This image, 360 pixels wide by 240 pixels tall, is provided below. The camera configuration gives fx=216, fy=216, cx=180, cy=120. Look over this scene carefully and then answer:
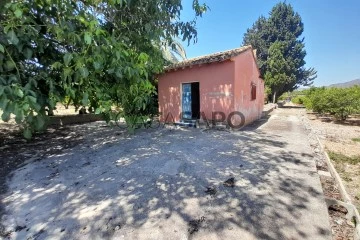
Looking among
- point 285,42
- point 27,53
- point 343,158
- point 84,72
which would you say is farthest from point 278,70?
point 27,53

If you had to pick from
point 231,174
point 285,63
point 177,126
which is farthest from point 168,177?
point 285,63

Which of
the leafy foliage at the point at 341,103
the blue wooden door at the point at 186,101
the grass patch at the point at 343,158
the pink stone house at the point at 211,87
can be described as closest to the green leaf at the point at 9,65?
the grass patch at the point at 343,158

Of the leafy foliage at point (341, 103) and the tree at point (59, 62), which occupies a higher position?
the tree at point (59, 62)

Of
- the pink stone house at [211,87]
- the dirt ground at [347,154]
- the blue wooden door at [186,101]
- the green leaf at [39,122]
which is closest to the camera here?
the green leaf at [39,122]

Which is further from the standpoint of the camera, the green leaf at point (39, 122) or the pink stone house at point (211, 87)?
the pink stone house at point (211, 87)

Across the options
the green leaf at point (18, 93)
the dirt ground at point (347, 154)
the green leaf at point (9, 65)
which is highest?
the green leaf at point (9, 65)

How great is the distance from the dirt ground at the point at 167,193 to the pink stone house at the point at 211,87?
115 inches

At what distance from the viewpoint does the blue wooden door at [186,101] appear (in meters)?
10.1

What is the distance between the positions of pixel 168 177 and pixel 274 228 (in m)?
2.09

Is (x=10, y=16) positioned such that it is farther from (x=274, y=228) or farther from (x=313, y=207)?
(x=313, y=207)

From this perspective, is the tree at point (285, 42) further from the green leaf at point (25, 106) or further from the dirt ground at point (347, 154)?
the green leaf at point (25, 106)

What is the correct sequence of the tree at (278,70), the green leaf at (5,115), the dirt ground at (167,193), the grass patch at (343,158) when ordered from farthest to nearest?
the tree at (278,70) < the grass patch at (343,158) < the dirt ground at (167,193) < the green leaf at (5,115)

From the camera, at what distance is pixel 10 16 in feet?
7.80

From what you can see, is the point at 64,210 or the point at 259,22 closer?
the point at 64,210
